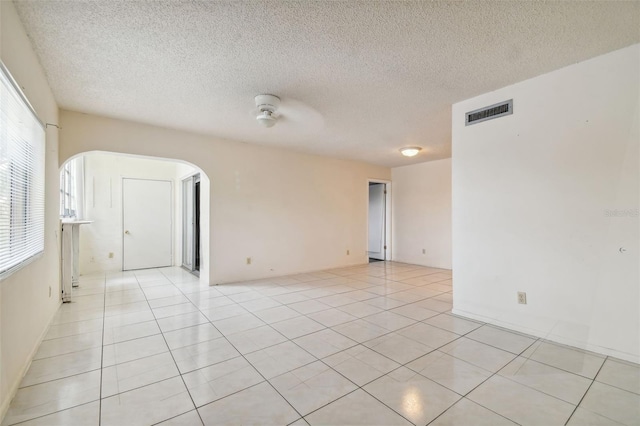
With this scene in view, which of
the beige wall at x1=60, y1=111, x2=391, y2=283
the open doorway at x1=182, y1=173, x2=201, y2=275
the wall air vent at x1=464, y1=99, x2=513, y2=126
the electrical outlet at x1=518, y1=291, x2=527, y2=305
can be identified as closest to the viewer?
the electrical outlet at x1=518, y1=291, x2=527, y2=305

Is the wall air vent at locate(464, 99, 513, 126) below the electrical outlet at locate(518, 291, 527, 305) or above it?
above

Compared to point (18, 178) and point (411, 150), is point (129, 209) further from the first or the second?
point (411, 150)

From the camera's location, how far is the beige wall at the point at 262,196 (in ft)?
12.5

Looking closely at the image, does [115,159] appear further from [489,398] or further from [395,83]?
[489,398]

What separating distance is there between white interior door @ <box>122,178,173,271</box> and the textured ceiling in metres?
2.77

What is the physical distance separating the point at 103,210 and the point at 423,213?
6.65 m

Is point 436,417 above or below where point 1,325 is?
below

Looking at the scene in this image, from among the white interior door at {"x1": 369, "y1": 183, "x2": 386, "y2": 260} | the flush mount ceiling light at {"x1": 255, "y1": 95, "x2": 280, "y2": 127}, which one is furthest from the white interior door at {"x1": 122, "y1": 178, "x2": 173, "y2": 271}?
the white interior door at {"x1": 369, "y1": 183, "x2": 386, "y2": 260}

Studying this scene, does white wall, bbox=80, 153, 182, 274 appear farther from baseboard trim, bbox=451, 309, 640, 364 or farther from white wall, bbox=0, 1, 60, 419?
baseboard trim, bbox=451, 309, 640, 364

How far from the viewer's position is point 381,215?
7332mm

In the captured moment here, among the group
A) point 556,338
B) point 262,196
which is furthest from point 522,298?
point 262,196

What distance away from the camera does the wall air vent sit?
9.22 feet

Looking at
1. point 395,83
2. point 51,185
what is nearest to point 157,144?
point 51,185

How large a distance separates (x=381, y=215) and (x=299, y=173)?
2751mm
